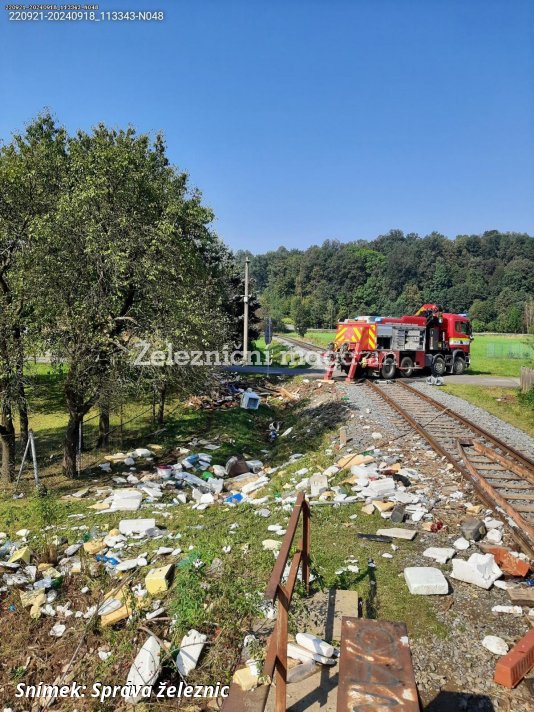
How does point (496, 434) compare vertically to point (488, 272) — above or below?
below

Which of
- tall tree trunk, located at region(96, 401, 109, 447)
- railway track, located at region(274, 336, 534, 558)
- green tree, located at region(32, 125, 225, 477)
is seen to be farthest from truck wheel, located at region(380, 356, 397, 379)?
tall tree trunk, located at region(96, 401, 109, 447)

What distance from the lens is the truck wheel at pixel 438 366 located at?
21812 millimetres

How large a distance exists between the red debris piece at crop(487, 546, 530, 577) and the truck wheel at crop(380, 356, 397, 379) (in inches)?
585

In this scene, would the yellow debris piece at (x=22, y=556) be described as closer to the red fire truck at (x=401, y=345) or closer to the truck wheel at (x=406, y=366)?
the red fire truck at (x=401, y=345)

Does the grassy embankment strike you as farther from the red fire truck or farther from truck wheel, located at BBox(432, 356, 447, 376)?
truck wheel, located at BBox(432, 356, 447, 376)

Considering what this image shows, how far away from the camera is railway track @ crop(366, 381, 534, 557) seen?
6.59 metres

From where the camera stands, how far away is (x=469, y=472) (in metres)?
8.14

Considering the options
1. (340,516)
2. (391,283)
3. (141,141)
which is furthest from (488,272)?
(340,516)

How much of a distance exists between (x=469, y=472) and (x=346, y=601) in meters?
4.52

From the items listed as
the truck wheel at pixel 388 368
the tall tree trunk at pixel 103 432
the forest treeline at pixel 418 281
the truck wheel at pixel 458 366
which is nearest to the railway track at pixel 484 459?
the truck wheel at pixel 388 368

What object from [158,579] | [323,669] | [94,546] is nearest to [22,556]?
[94,546]

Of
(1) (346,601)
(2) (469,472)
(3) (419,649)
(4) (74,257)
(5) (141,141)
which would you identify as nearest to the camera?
(3) (419,649)

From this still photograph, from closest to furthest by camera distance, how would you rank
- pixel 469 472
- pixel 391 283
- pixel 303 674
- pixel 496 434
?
pixel 303 674
pixel 469 472
pixel 496 434
pixel 391 283

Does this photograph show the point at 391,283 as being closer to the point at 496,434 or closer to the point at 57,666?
the point at 496,434
